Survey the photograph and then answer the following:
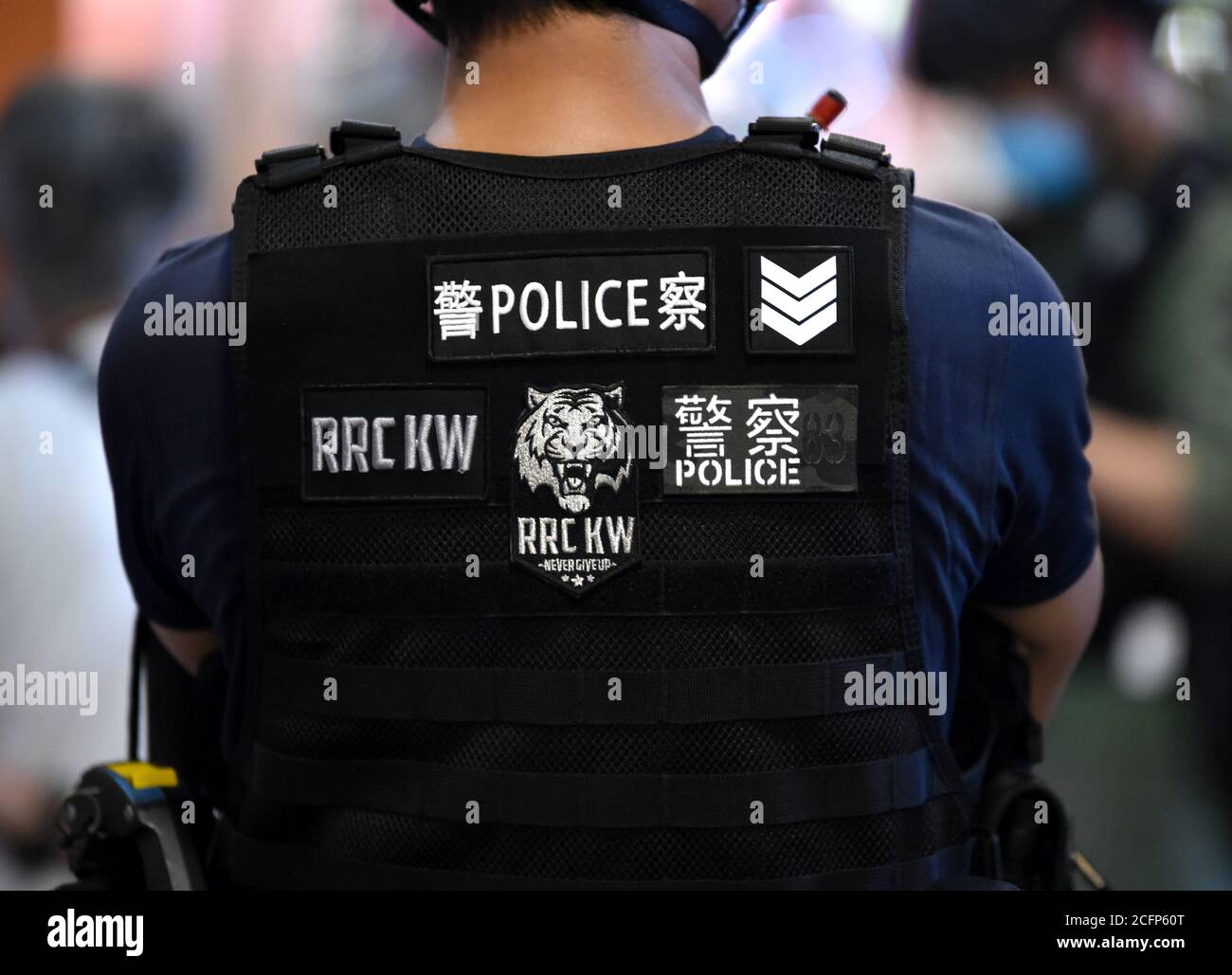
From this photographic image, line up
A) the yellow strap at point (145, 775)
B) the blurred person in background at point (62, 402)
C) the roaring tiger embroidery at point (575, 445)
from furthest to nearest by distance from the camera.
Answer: the blurred person in background at point (62, 402) < the yellow strap at point (145, 775) < the roaring tiger embroidery at point (575, 445)

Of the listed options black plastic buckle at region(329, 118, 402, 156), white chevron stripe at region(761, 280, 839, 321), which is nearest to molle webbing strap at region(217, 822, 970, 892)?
white chevron stripe at region(761, 280, 839, 321)

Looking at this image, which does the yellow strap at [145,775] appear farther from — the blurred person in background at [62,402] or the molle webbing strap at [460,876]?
the blurred person in background at [62,402]

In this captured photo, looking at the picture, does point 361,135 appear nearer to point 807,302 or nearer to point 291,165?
point 291,165

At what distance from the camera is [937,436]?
782 mm

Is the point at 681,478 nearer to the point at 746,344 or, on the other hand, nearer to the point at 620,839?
the point at 746,344

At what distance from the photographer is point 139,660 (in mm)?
1031

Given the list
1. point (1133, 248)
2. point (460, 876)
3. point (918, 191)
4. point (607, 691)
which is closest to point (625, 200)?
point (607, 691)

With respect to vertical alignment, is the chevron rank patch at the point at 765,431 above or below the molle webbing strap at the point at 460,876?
above

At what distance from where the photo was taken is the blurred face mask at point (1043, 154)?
183 cm

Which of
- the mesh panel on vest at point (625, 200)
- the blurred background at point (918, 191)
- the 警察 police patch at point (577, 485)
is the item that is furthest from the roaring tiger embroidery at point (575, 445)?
the blurred background at point (918, 191)

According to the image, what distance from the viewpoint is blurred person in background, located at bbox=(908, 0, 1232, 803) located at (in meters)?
1.78

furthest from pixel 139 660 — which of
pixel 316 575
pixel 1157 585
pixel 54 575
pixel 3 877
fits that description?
pixel 1157 585

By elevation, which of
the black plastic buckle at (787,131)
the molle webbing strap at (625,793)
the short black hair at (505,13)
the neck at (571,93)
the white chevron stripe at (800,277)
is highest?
the short black hair at (505,13)

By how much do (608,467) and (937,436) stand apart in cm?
21
